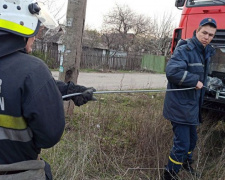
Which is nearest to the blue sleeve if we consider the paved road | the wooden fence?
the paved road

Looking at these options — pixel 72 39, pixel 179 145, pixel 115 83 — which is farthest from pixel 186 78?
pixel 115 83

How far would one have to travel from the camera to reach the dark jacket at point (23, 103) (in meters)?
1.30

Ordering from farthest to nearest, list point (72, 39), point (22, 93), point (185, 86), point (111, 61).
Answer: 1. point (111, 61)
2. point (72, 39)
3. point (185, 86)
4. point (22, 93)

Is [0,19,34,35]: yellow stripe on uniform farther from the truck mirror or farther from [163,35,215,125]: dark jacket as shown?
the truck mirror

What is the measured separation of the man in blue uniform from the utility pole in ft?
6.76

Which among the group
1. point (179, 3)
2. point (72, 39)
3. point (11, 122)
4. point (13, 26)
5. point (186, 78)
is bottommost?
point (11, 122)

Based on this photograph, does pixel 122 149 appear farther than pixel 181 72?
Yes

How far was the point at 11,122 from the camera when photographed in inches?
52.9

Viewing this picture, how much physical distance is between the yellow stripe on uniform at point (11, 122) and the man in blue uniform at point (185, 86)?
1.80 metres

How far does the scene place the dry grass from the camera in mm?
2899

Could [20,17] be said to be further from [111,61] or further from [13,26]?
[111,61]

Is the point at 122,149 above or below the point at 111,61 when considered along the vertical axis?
below

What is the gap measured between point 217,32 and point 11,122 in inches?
134

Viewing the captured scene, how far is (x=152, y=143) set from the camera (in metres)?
3.35
